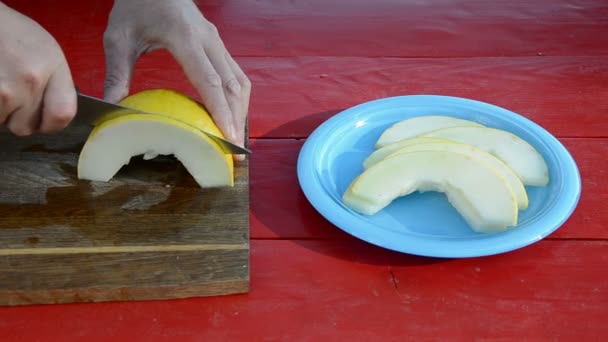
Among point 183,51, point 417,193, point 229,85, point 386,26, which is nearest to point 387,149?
point 417,193

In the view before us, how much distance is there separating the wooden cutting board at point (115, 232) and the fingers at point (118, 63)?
141 mm

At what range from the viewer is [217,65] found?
1143mm

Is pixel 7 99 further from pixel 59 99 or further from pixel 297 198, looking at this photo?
pixel 297 198

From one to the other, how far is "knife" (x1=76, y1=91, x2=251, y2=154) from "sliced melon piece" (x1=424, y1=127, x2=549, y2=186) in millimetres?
356

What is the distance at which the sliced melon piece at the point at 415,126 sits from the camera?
115cm

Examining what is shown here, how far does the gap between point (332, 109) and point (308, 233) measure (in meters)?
0.44

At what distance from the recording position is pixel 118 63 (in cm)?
117

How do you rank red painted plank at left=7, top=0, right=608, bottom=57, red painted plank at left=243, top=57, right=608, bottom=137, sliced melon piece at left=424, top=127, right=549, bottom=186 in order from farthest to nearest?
red painted plank at left=7, top=0, right=608, bottom=57, red painted plank at left=243, top=57, right=608, bottom=137, sliced melon piece at left=424, top=127, right=549, bottom=186

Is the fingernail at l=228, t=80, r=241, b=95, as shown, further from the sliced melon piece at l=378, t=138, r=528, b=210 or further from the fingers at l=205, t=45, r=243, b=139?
the sliced melon piece at l=378, t=138, r=528, b=210

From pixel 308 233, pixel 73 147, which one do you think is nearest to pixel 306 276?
pixel 308 233

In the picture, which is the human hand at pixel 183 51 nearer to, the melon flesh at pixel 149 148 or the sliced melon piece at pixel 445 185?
the melon flesh at pixel 149 148

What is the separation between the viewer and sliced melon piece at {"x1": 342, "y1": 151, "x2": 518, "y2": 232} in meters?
0.96

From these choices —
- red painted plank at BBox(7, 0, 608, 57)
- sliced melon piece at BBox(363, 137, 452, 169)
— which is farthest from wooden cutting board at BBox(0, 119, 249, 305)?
red painted plank at BBox(7, 0, 608, 57)

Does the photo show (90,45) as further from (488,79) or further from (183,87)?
(488,79)
